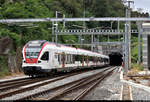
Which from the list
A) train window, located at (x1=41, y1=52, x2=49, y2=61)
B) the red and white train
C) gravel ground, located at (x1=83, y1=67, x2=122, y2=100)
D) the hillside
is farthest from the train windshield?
gravel ground, located at (x1=83, y1=67, x2=122, y2=100)

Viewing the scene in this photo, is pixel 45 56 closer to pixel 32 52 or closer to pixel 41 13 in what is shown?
pixel 32 52

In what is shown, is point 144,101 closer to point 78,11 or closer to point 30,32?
point 30,32

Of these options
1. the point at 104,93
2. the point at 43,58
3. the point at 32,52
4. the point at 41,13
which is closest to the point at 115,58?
the point at 41,13

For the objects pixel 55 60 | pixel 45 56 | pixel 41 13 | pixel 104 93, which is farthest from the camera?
pixel 41 13

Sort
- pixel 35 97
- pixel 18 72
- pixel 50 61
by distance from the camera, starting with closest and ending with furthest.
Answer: pixel 35 97
pixel 50 61
pixel 18 72

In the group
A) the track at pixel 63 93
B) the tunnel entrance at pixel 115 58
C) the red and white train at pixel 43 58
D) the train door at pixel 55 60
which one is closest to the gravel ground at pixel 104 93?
the track at pixel 63 93

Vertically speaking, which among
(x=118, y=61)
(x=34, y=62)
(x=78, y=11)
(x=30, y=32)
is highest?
(x=78, y=11)

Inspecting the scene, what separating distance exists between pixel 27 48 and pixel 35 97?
12.0m

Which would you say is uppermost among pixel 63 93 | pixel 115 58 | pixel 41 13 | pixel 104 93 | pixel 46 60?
pixel 41 13

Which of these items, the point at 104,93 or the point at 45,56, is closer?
the point at 104,93

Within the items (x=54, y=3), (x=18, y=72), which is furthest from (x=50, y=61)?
(x=54, y=3)

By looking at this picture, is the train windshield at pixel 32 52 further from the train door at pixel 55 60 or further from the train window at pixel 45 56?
the train door at pixel 55 60

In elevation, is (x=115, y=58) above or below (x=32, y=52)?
below

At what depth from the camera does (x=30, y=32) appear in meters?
43.3
